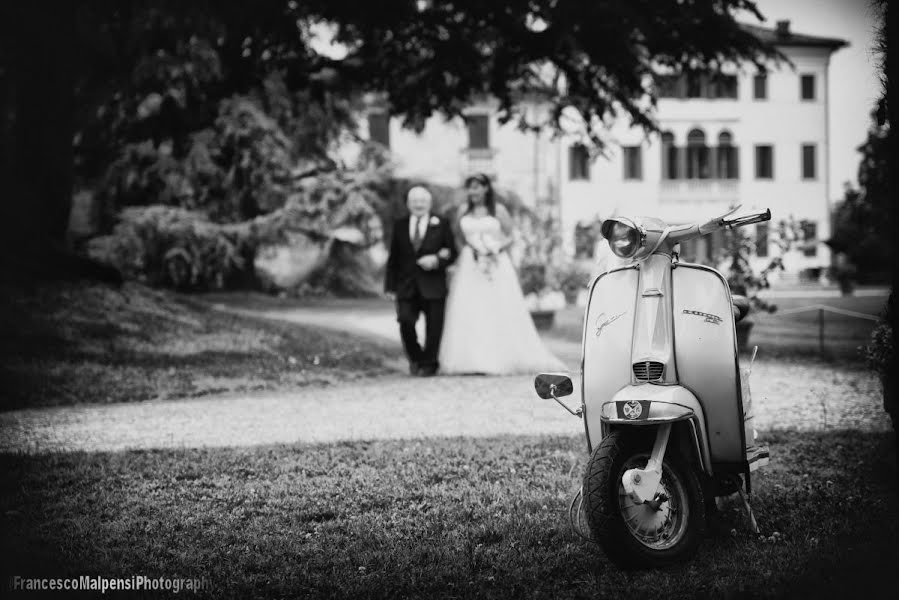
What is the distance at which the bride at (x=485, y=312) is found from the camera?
10.1m

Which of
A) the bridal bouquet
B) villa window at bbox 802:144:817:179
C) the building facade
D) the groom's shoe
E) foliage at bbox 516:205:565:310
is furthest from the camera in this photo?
villa window at bbox 802:144:817:179

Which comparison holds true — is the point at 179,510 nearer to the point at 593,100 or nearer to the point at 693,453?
the point at 693,453

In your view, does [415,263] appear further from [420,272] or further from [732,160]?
[732,160]

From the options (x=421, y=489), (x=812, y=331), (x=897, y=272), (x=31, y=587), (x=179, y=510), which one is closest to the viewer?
(x=31, y=587)

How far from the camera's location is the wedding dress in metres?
10.1

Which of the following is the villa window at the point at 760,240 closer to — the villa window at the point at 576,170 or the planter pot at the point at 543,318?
the planter pot at the point at 543,318

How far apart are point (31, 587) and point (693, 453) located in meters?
2.47

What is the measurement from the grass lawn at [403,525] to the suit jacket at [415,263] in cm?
443

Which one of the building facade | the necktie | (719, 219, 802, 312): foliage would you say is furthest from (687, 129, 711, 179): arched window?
the necktie

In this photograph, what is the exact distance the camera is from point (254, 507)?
14.1 ft

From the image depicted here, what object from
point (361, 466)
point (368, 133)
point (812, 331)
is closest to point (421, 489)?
point (361, 466)

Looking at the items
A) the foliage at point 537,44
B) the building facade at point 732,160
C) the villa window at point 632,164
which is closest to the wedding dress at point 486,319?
the foliage at point 537,44

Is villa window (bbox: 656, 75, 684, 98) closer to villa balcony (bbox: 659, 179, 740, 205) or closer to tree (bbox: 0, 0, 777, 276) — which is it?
tree (bbox: 0, 0, 777, 276)

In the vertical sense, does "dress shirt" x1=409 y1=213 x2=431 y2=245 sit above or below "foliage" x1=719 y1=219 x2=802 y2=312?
above
